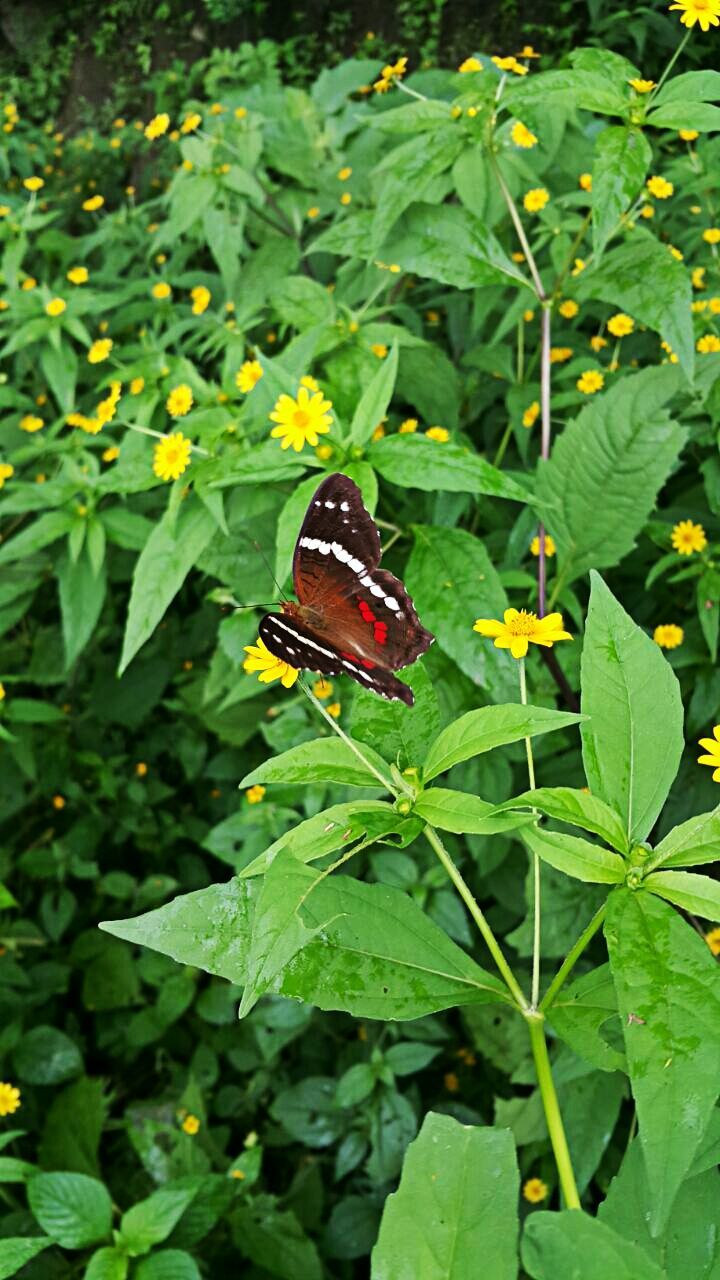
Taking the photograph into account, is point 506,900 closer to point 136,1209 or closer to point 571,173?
point 136,1209

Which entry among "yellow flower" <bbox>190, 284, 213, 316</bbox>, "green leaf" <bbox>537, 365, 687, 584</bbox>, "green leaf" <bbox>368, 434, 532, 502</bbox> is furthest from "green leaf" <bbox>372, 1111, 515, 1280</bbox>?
"yellow flower" <bbox>190, 284, 213, 316</bbox>

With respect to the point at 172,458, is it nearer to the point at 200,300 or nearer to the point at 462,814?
the point at 462,814

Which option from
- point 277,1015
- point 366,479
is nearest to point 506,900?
point 277,1015

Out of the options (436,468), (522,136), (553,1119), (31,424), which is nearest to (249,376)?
(436,468)

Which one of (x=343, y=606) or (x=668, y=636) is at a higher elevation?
(x=343, y=606)

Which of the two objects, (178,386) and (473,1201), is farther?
(178,386)

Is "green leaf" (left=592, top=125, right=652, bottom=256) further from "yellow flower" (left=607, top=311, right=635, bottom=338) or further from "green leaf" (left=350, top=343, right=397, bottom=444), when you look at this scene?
"yellow flower" (left=607, top=311, right=635, bottom=338)

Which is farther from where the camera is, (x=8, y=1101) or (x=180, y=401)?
(x=8, y=1101)
